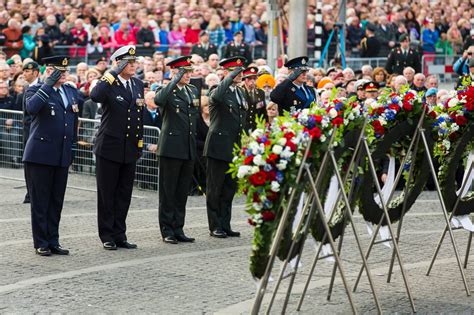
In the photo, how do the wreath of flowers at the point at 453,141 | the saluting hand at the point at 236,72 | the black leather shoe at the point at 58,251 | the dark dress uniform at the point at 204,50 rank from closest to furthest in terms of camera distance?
the wreath of flowers at the point at 453,141 → the black leather shoe at the point at 58,251 → the saluting hand at the point at 236,72 → the dark dress uniform at the point at 204,50

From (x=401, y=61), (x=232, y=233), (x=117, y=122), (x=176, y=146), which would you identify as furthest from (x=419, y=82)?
(x=117, y=122)

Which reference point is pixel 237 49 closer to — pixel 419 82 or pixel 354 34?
pixel 354 34

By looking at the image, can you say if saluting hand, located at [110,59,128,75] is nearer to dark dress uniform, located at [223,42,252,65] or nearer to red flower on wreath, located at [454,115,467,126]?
red flower on wreath, located at [454,115,467,126]

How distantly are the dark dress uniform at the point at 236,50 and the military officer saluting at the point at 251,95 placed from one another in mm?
11186

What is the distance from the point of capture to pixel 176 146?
48.1 ft

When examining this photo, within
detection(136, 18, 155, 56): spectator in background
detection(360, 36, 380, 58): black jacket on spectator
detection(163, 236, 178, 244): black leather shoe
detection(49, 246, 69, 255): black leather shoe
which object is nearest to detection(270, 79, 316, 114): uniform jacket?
detection(163, 236, 178, 244): black leather shoe

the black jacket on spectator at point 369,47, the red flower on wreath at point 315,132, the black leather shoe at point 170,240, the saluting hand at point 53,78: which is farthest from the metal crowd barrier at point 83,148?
the black jacket on spectator at point 369,47

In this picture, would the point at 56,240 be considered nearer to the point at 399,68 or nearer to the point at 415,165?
the point at 415,165

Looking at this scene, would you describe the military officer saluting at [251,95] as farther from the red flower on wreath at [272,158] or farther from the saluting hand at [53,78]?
the red flower on wreath at [272,158]

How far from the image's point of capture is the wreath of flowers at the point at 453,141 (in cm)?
1242

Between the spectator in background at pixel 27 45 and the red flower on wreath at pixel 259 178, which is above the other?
the spectator in background at pixel 27 45

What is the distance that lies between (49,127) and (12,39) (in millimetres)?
13336

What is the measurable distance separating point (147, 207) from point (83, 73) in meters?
6.52

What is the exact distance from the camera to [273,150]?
9922mm
